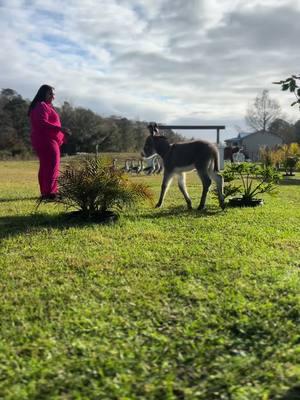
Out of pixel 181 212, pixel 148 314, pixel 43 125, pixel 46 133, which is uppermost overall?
pixel 43 125

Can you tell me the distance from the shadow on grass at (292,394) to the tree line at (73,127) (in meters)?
41.4

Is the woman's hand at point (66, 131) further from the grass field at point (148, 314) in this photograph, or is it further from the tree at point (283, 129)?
the tree at point (283, 129)

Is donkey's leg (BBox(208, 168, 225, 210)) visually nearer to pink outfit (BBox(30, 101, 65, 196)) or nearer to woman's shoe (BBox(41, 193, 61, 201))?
woman's shoe (BBox(41, 193, 61, 201))

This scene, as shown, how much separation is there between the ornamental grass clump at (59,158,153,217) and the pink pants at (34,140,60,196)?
2.41 m

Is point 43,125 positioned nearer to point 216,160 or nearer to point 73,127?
point 216,160

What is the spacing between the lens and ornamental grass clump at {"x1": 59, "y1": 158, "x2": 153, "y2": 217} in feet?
25.2

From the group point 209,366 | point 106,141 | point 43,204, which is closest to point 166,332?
point 209,366

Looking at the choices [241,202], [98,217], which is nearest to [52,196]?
[98,217]

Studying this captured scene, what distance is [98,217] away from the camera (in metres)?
7.98

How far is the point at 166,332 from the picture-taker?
3.80 meters

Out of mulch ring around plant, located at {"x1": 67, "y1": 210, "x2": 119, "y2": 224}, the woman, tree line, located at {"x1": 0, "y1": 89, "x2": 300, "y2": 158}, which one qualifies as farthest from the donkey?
tree line, located at {"x1": 0, "y1": 89, "x2": 300, "y2": 158}

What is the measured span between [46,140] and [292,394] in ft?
27.3

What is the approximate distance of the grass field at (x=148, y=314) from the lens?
3.14 meters

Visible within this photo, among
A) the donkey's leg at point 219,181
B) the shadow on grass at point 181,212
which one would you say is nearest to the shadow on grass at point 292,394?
the shadow on grass at point 181,212
